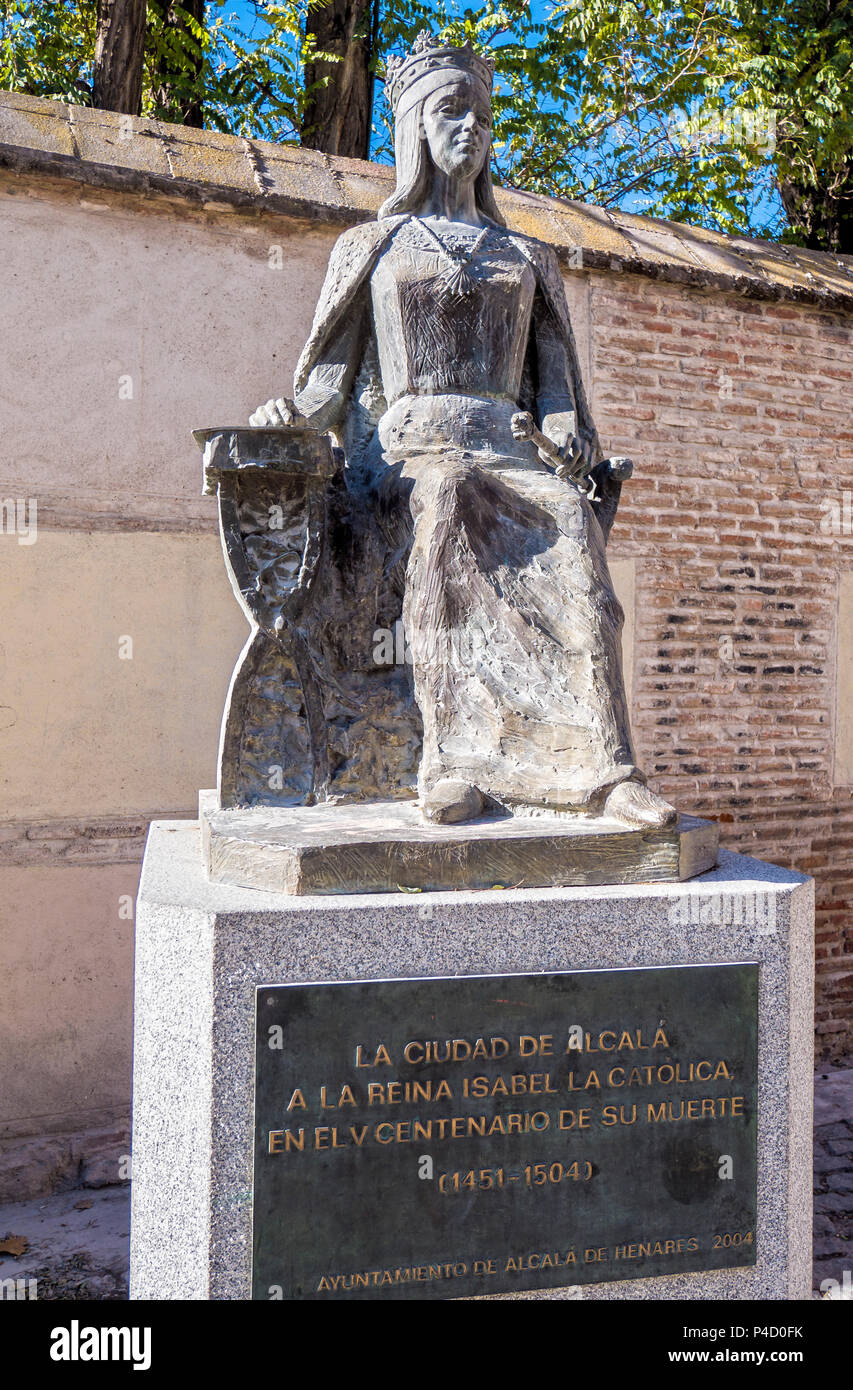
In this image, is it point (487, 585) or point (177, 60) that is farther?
point (177, 60)

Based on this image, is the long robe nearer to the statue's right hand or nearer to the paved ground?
the statue's right hand

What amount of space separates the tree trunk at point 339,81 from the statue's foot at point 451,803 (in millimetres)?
6929

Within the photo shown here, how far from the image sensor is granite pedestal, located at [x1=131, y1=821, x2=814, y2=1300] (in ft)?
6.88

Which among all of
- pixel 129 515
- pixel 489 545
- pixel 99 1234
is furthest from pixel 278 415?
pixel 99 1234

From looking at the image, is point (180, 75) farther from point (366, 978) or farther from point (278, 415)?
point (366, 978)

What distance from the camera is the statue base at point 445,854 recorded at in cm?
225

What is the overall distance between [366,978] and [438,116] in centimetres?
229

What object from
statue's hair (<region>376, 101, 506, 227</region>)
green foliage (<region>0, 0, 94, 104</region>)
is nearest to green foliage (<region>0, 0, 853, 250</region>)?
green foliage (<region>0, 0, 94, 104</region>)

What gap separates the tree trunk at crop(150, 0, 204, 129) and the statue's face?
5364mm

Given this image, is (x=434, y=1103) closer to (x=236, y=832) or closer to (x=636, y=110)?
(x=236, y=832)

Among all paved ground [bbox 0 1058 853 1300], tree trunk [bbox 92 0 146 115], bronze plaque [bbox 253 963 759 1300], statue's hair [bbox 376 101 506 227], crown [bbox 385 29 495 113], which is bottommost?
paved ground [bbox 0 1058 853 1300]

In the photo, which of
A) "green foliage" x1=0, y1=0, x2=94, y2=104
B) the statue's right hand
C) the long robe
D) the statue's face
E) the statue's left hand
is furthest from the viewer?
"green foliage" x1=0, y1=0, x2=94, y2=104

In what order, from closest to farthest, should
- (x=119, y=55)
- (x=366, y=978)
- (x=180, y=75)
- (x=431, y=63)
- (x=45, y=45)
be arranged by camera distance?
1. (x=366, y=978)
2. (x=431, y=63)
3. (x=119, y=55)
4. (x=180, y=75)
5. (x=45, y=45)

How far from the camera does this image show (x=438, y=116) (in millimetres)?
3174
